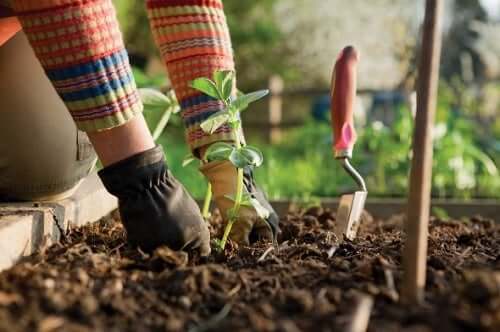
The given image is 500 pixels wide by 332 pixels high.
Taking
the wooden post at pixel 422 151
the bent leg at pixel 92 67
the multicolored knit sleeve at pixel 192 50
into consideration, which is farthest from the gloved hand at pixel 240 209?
the wooden post at pixel 422 151

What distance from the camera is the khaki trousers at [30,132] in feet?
5.04

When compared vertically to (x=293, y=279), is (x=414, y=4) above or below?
below

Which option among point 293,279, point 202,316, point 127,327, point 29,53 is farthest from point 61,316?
point 29,53

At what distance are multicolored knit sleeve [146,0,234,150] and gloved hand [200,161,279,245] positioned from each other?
0.07 meters

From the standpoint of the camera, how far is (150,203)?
4.04 ft

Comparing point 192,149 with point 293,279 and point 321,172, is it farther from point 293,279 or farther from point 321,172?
point 321,172

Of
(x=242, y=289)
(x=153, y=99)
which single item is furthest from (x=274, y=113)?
(x=242, y=289)

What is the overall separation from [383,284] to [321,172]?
2672 millimetres

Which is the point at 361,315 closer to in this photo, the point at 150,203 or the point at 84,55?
the point at 150,203

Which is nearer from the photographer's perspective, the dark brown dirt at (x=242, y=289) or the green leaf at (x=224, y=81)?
the dark brown dirt at (x=242, y=289)

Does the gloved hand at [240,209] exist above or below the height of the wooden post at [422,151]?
below

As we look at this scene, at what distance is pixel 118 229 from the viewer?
63.3 inches

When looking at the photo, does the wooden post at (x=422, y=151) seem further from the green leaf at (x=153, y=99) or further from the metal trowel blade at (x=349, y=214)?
the green leaf at (x=153, y=99)

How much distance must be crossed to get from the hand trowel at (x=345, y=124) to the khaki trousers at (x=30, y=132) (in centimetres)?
65
